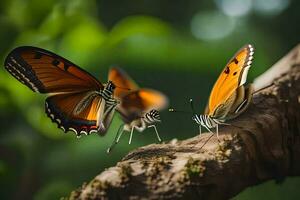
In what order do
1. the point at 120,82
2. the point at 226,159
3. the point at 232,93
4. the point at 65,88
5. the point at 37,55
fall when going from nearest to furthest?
the point at 226,159
the point at 232,93
the point at 37,55
the point at 65,88
the point at 120,82

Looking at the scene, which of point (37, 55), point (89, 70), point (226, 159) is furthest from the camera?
point (89, 70)

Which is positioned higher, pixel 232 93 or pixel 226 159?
pixel 232 93

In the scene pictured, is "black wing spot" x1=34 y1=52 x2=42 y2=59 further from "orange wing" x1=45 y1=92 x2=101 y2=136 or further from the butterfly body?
the butterfly body

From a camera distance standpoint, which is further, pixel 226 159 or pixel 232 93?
pixel 232 93

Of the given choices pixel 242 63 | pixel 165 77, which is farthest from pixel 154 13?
pixel 242 63

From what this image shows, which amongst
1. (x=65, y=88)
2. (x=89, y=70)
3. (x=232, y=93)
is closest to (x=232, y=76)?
(x=232, y=93)

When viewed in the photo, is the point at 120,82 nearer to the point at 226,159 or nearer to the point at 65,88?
the point at 65,88
